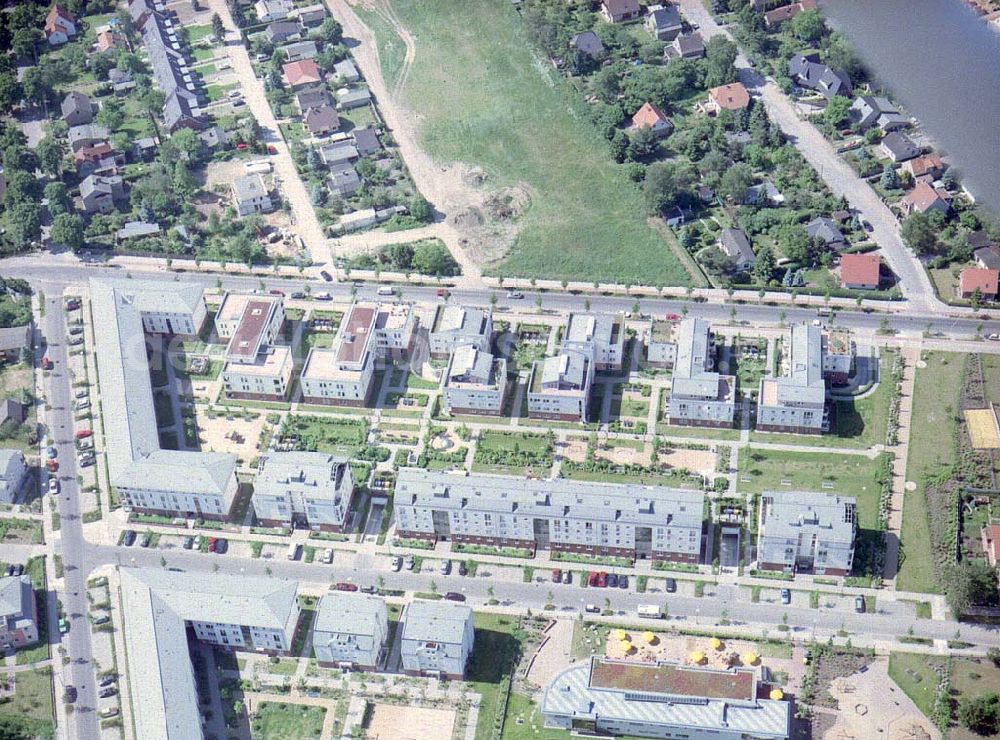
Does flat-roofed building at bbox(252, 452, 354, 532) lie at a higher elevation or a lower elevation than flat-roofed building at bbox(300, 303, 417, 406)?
lower

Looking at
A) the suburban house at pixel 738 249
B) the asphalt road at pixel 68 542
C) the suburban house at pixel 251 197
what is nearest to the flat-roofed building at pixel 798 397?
the suburban house at pixel 738 249

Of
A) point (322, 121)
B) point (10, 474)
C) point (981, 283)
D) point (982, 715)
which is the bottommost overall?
point (982, 715)

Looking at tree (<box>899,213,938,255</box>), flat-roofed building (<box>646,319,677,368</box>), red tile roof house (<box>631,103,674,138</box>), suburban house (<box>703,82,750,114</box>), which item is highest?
suburban house (<box>703,82,750,114</box>)

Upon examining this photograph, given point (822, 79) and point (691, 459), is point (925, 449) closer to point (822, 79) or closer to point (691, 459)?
point (691, 459)

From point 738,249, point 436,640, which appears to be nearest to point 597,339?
point 738,249

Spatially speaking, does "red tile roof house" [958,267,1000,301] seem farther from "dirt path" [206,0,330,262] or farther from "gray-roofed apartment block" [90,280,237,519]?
"gray-roofed apartment block" [90,280,237,519]

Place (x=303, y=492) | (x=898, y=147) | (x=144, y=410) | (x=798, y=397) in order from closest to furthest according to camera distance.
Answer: (x=303, y=492) → (x=798, y=397) → (x=144, y=410) → (x=898, y=147)

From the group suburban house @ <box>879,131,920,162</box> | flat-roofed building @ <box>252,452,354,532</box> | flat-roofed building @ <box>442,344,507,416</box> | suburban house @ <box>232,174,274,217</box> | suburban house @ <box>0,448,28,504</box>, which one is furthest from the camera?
suburban house @ <box>879,131,920,162</box>

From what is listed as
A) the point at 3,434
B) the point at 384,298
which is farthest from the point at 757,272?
the point at 3,434

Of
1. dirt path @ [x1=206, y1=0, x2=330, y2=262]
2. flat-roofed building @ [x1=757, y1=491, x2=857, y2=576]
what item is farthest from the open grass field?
flat-roofed building @ [x1=757, y1=491, x2=857, y2=576]
